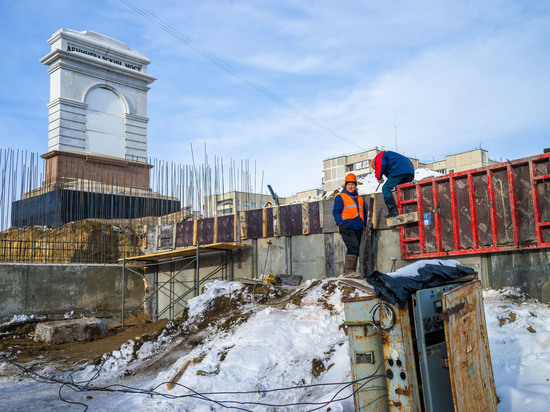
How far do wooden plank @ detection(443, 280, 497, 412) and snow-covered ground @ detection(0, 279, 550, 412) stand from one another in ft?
1.93

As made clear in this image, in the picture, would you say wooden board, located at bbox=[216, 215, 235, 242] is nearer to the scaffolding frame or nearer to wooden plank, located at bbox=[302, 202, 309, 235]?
the scaffolding frame

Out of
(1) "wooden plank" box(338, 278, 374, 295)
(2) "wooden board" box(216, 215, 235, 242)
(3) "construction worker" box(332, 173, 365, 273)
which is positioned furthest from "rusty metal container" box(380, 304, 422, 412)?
(2) "wooden board" box(216, 215, 235, 242)

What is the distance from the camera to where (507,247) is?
7.39 meters

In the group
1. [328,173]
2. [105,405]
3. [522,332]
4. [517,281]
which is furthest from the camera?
[328,173]

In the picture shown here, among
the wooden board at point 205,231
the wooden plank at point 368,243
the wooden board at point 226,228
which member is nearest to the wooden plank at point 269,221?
the wooden board at point 226,228

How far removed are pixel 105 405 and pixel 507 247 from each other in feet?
20.9

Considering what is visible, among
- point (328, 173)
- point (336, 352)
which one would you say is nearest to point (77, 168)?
point (336, 352)

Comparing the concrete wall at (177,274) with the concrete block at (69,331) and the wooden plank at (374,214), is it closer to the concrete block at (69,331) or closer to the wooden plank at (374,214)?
the wooden plank at (374,214)

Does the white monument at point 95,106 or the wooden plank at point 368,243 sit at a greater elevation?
the white monument at point 95,106

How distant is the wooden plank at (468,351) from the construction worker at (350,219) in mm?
4610

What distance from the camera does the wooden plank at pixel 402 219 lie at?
28.0ft

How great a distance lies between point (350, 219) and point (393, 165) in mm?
1339

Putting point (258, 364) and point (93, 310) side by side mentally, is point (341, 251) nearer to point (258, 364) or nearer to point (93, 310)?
point (258, 364)

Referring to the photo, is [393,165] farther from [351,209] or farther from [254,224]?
[254,224]
